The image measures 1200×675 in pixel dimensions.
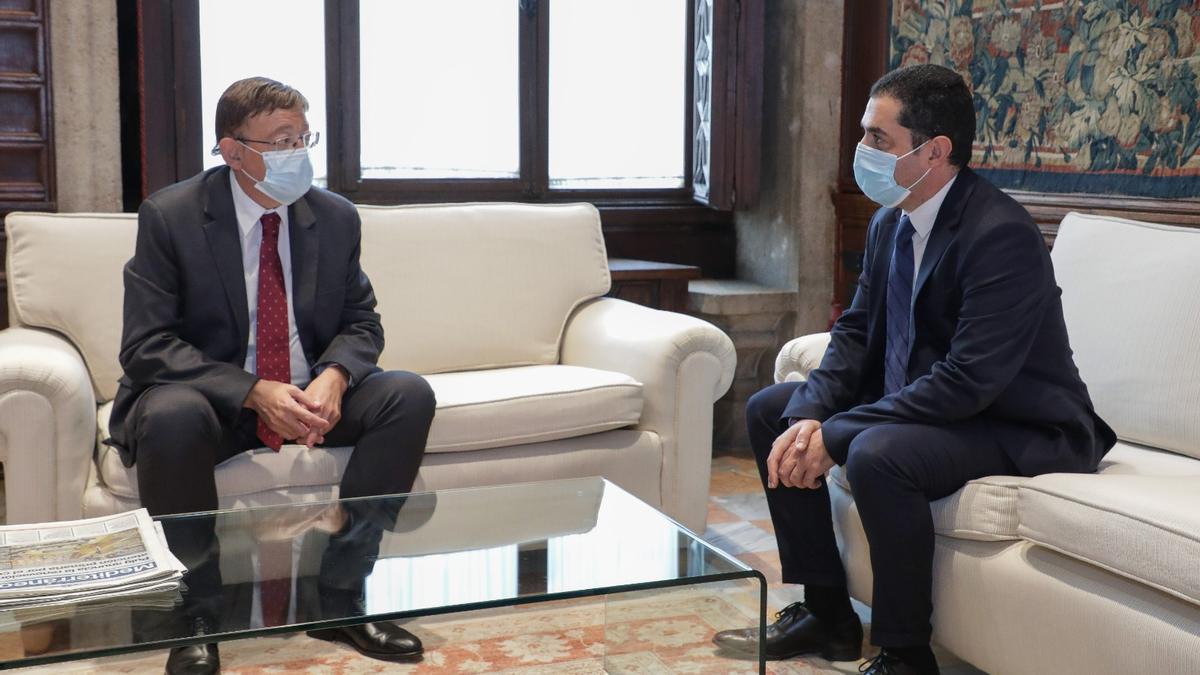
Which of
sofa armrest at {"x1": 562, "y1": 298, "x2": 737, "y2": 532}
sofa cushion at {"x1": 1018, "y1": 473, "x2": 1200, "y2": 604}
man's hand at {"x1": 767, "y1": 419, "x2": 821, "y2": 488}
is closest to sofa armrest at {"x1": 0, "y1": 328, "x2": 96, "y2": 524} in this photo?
sofa armrest at {"x1": 562, "y1": 298, "x2": 737, "y2": 532}

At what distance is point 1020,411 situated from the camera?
245 cm

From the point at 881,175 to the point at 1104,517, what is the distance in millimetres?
823

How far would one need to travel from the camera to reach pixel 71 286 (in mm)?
3098

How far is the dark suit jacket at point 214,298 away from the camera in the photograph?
8.88ft

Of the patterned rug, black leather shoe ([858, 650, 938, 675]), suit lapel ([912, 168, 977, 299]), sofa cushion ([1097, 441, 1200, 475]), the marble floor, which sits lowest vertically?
the marble floor

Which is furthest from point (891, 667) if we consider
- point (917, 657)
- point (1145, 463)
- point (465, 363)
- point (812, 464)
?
point (465, 363)

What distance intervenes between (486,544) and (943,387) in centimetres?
91

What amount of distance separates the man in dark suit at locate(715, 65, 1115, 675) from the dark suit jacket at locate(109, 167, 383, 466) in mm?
1019

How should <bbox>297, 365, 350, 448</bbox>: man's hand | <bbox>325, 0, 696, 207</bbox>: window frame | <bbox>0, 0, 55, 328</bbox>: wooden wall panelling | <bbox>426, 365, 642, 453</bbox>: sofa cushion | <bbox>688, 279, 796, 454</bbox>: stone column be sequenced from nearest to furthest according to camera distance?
1. <bbox>297, 365, 350, 448</bbox>: man's hand
2. <bbox>426, 365, 642, 453</bbox>: sofa cushion
3. <bbox>0, 0, 55, 328</bbox>: wooden wall panelling
4. <bbox>325, 0, 696, 207</bbox>: window frame
5. <bbox>688, 279, 796, 454</bbox>: stone column

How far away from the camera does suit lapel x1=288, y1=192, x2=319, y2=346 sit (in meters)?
2.89

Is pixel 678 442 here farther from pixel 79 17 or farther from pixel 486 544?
pixel 79 17

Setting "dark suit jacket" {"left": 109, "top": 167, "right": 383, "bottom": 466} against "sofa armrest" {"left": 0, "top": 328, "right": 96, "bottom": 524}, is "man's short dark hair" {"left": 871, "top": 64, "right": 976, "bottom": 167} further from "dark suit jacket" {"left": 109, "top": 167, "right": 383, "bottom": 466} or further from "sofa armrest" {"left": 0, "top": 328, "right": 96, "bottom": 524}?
"sofa armrest" {"left": 0, "top": 328, "right": 96, "bottom": 524}

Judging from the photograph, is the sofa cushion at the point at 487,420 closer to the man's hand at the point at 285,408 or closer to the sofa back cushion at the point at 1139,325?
the man's hand at the point at 285,408

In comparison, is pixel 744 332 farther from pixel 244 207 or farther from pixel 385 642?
pixel 385 642
